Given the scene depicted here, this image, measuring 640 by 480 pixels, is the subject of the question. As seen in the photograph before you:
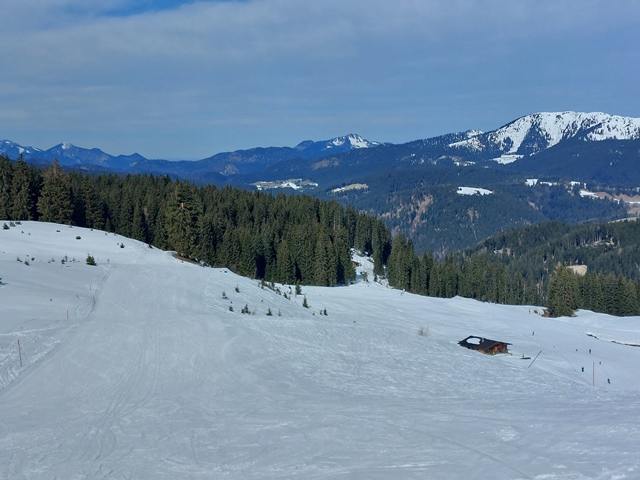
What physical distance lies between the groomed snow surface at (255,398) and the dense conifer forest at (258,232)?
33.6 meters

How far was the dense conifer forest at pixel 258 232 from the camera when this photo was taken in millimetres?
68000

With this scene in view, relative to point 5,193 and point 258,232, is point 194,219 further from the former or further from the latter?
point 258,232

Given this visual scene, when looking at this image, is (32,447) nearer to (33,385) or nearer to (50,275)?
(33,385)

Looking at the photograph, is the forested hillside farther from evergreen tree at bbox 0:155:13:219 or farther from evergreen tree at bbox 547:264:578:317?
evergreen tree at bbox 547:264:578:317

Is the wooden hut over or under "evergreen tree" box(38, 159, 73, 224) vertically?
under

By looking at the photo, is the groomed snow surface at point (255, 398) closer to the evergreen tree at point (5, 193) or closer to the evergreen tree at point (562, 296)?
the evergreen tree at point (5, 193)

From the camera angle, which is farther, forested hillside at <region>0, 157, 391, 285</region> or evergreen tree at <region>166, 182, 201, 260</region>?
forested hillside at <region>0, 157, 391, 285</region>

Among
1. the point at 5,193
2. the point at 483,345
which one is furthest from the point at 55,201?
A: the point at 483,345

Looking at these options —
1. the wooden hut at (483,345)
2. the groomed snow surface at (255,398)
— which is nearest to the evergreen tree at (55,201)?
the groomed snow surface at (255,398)

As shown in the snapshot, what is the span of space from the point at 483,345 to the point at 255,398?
1028 inches

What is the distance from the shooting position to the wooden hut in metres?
37.9

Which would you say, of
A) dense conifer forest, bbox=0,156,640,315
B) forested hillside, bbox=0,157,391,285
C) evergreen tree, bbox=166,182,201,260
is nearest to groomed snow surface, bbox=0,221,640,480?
evergreen tree, bbox=166,182,201,260

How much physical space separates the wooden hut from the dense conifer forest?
32.3 metres

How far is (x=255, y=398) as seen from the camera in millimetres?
16844
